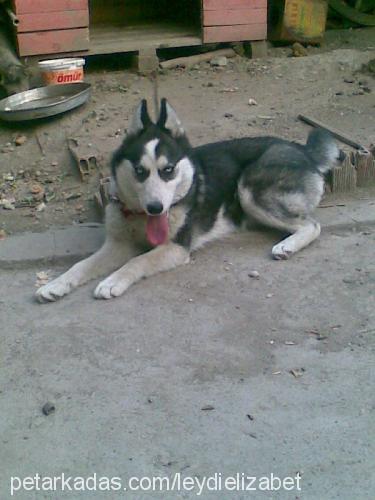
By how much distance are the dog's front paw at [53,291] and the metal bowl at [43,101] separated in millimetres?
2328

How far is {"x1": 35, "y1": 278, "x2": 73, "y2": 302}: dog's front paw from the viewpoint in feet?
13.7

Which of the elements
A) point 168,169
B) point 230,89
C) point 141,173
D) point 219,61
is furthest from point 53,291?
point 219,61

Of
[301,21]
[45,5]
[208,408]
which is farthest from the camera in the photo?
[301,21]

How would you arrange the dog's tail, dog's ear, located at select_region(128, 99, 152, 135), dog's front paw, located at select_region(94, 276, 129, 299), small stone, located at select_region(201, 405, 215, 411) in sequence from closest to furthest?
small stone, located at select_region(201, 405, 215, 411), dog's front paw, located at select_region(94, 276, 129, 299), dog's ear, located at select_region(128, 99, 152, 135), the dog's tail

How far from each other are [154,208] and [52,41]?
336 centimetres

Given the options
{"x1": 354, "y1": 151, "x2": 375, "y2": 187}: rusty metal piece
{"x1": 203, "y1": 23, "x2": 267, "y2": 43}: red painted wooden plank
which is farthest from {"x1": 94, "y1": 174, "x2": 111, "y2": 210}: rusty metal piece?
{"x1": 203, "y1": 23, "x2": 267, "y2": 43}: red painted wooden plank

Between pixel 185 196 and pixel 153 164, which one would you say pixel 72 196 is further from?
pixel 153 164

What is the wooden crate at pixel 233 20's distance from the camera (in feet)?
24.4

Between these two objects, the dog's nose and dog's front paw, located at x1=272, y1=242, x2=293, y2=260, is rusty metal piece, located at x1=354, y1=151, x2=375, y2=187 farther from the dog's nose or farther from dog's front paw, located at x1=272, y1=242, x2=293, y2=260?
the dog's nose

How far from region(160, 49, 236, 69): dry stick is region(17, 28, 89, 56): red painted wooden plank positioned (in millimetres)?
813

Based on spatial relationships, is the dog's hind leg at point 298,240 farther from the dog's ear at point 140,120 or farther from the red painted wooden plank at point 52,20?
the red painted wooden plank at point 52,20

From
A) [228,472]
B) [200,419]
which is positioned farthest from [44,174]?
[228,472]

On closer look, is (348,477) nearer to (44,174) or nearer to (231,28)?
(44,174)

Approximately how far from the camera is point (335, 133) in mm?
5895
